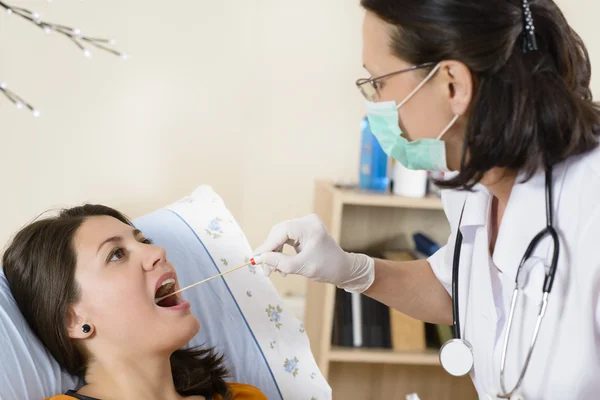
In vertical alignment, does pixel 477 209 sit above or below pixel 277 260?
above

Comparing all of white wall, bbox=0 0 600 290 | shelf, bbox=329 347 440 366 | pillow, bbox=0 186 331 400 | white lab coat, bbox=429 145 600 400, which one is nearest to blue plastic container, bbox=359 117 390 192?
white wall, bbox=0 0 600 290

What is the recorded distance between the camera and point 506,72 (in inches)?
41.3

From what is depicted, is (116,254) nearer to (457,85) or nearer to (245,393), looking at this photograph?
(245,393)

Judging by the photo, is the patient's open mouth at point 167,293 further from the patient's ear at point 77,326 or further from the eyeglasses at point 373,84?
the eyeglasses at point 373,84

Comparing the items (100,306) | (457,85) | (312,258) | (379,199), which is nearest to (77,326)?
(100,306)

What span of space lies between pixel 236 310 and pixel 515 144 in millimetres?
841

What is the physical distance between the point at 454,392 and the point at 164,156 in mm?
1410

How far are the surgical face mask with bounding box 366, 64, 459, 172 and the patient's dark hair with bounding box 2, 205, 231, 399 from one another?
0.62 meters

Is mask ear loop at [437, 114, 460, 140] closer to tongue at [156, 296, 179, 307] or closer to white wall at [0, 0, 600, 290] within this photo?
tongue at [156, 296, 179, 307]

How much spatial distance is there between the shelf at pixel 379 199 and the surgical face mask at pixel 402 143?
0.88 m

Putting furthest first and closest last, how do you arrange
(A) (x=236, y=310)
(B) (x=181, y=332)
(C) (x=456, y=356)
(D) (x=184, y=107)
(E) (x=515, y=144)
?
(D) (x=184, y=107) → (A) (x=236, y=310) → (B) (x=181, y=332) → (C) (x=456, y=356) → (E) (x=515, y=144)

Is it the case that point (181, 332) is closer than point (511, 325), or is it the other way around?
point (511, 325)

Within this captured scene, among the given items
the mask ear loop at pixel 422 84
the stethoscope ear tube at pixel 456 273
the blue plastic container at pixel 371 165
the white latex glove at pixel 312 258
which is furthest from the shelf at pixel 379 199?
the mask ear loop at pixel 422 84

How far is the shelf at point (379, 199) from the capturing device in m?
2.12
